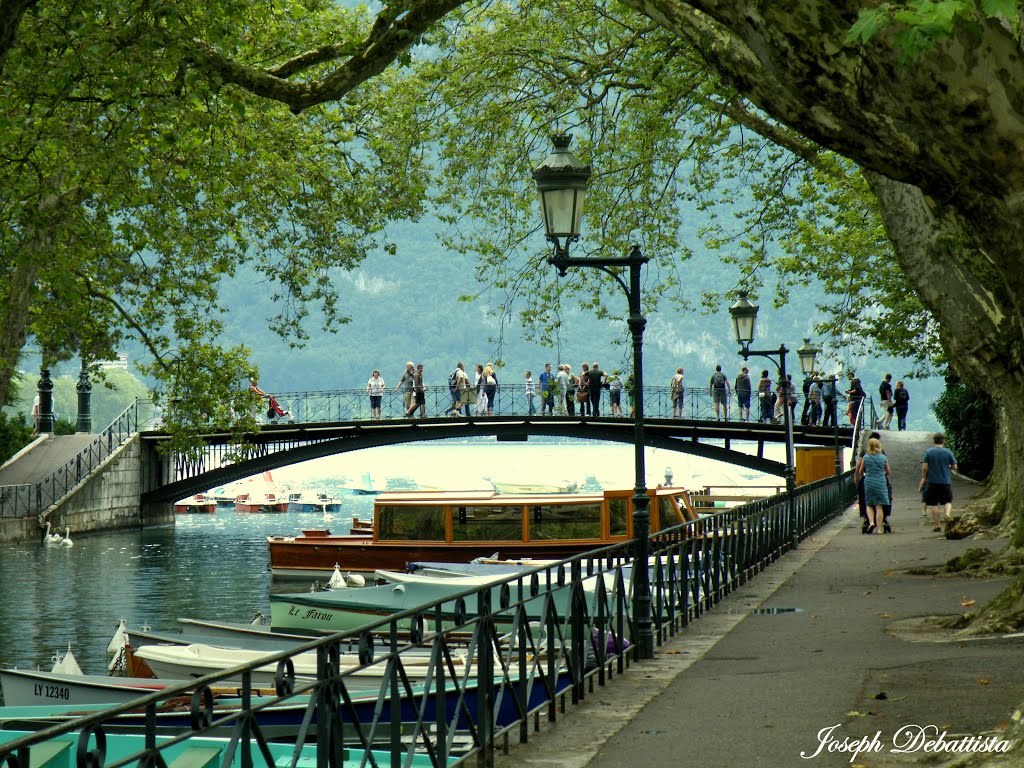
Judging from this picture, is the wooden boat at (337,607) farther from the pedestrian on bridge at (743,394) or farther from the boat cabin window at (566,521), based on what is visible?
the pedestrian on bridge at (743,394)

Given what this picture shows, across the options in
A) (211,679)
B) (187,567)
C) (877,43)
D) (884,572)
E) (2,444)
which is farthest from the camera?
(2,444)

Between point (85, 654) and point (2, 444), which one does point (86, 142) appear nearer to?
point (85, 654)

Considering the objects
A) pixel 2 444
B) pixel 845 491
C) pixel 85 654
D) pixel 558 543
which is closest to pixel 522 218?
pixel 558 543

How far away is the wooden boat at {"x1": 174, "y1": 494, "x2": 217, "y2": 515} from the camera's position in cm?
7562

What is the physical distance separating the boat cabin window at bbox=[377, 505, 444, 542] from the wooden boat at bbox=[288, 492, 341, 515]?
158 feet

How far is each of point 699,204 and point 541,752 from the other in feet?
52.2

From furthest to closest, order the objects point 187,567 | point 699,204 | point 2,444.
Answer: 1. point 2,444
2. point 187,567
3. point 699,204

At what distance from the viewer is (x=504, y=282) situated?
20688mm

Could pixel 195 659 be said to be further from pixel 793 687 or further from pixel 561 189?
pixel 793 687

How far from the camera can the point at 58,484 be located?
1839 inches

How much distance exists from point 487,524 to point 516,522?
800mm

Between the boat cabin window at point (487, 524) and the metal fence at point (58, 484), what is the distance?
2273 cm

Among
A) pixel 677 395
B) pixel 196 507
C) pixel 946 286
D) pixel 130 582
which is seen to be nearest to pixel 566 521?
pixel 130 582

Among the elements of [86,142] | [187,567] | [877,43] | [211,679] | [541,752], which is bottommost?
[187,567]
